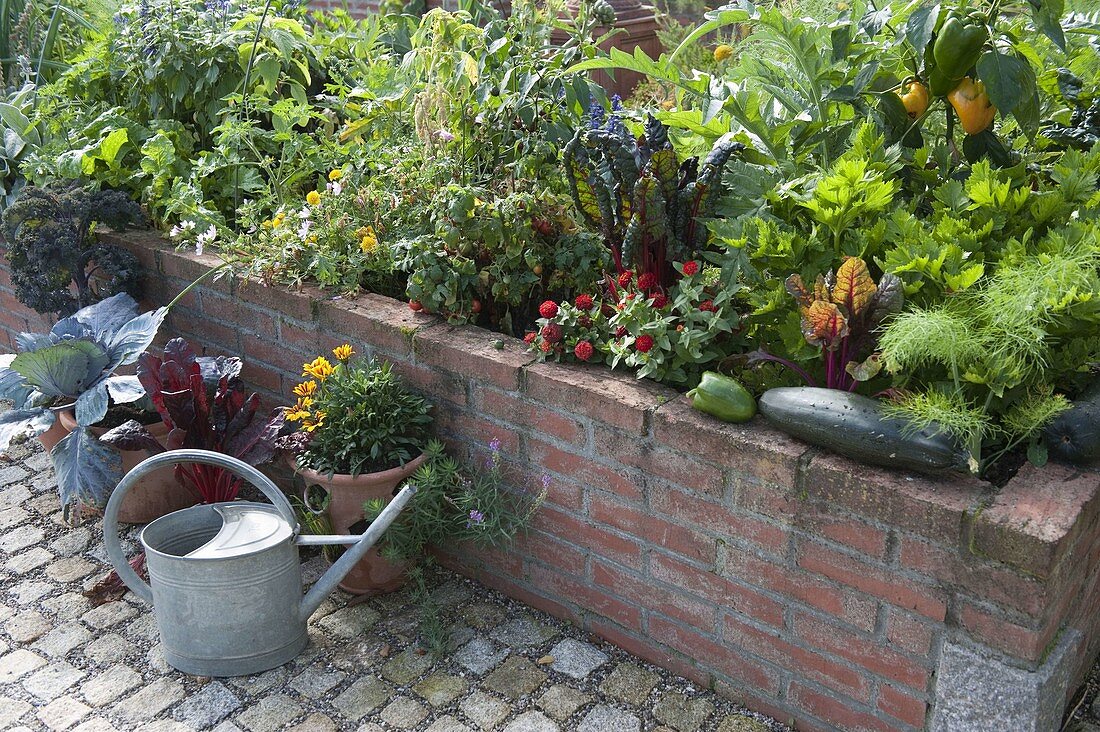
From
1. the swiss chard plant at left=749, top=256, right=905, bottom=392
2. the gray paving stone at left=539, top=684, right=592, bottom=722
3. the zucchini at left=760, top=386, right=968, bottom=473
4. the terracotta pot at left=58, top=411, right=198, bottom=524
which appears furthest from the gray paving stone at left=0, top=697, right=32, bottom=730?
the swiss chard plant at left=749, top=256, right=905, bottom=392

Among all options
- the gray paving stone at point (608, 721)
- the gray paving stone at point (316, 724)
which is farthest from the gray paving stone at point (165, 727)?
the gray paving stone at point (608, 721)

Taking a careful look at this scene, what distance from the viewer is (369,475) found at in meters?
2.71

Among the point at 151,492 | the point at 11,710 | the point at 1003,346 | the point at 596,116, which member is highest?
the point at 596,116

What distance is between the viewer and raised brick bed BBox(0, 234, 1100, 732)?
1.92 meters

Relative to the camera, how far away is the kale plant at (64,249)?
3457 mm

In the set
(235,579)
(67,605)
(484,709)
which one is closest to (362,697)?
(484,709)

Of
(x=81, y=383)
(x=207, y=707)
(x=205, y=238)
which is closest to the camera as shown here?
(x=207, y=707)

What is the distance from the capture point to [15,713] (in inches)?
97.3

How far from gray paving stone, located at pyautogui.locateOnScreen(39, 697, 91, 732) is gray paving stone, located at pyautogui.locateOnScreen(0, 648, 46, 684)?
0.58 feet

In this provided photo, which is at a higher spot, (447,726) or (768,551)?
(768,551)

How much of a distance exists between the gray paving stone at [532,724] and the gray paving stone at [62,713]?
1.06 m

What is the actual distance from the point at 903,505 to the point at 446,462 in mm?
1235

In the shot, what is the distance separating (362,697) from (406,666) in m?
0.15

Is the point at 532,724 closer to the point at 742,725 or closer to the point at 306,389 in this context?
the point at 742,725
